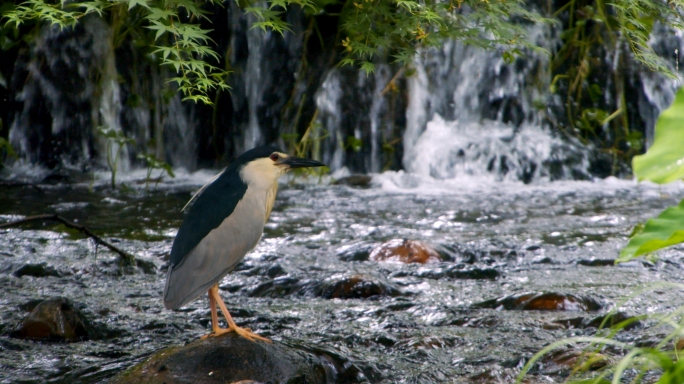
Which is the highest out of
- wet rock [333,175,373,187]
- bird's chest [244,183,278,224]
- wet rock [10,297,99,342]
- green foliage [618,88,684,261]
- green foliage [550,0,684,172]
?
green foliage [550,0,684,172]

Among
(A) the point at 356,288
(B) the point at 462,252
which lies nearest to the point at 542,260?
(B) the point at 462,252

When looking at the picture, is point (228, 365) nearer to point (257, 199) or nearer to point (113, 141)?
point (257, 199)

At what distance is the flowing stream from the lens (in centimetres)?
298

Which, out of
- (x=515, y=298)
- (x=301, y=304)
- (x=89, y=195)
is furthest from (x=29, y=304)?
(x=89, y=195)

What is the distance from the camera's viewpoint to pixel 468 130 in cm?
817

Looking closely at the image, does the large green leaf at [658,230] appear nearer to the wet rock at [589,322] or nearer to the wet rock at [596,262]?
the wet rock at [589,322]

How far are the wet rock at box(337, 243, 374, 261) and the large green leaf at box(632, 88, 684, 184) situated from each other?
3204mm

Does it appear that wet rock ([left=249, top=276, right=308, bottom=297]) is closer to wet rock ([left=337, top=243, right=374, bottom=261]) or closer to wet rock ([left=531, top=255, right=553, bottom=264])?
wet rock ([left=337, top=243, right=374, bottom=261])

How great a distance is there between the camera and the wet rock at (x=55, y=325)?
313cm

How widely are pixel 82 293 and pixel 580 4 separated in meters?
6.68

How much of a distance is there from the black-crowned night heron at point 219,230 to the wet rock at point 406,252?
1696 millimetres

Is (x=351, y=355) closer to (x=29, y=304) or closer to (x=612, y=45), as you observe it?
(x=29, y=304)

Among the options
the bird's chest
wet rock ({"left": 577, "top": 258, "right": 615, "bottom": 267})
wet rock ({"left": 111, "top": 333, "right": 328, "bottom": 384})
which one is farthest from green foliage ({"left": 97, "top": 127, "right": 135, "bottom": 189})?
wet rock ({"left": 111, "top": 333, "right": 328, "bottom": 384})

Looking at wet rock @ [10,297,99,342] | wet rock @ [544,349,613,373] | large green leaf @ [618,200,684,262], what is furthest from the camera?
wet rock @ [10,297,99,342]
